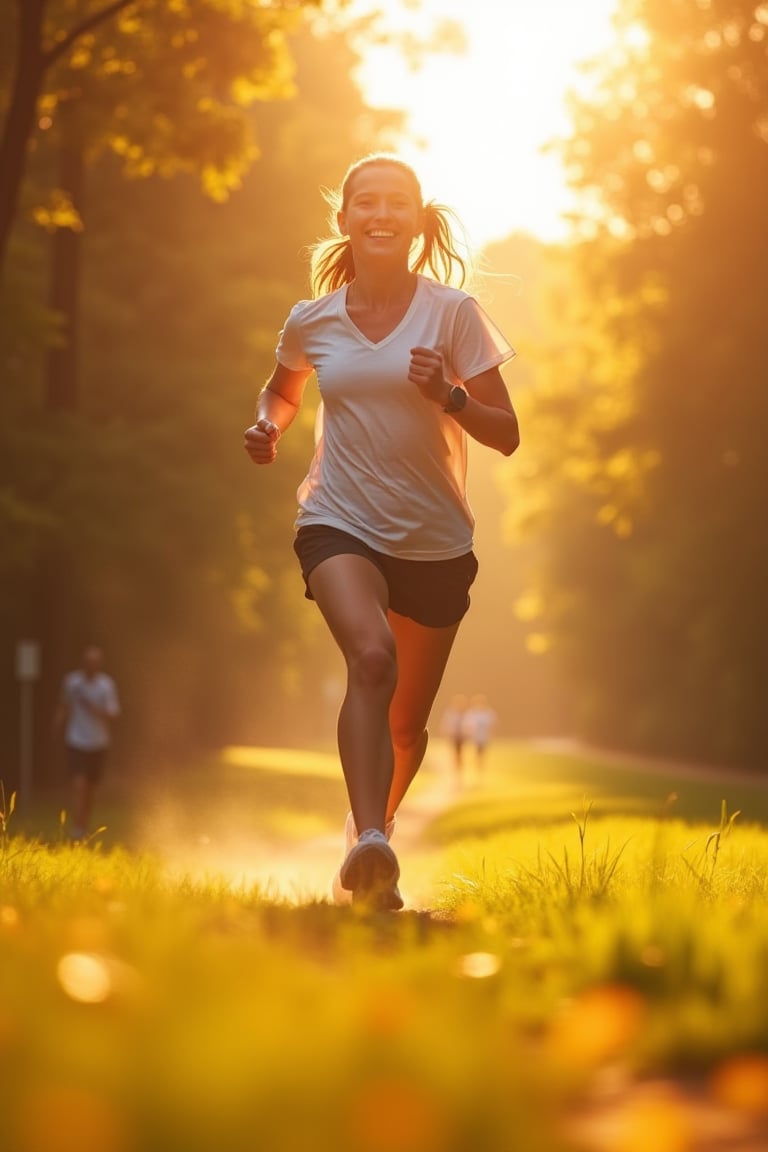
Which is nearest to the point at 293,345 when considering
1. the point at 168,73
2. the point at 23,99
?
the point at 23,99

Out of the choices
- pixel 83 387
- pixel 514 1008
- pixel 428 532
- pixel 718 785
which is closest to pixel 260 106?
pixel 83 387

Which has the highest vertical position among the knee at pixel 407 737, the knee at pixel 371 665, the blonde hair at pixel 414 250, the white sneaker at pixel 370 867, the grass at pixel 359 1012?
the blonde hair at pixel 414 250

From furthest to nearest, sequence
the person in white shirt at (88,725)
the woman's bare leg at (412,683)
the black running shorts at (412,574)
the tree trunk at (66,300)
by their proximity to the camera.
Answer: the tree trunk at (66,300)
the person in white shirt at (88,725)
the woman's bare leg at (412,683)
the black running shorts at (412,574)

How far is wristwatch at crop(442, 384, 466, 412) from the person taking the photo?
5.78m

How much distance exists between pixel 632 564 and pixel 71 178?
3172cm

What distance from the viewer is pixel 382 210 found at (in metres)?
6.18

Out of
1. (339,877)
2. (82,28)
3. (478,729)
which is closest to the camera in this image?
(339,877)

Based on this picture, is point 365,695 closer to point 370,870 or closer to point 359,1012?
point 370,870

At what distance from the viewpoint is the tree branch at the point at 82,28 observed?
14711 millimetres

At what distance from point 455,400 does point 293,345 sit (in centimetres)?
87

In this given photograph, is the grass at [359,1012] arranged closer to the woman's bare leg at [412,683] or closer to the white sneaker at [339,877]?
the white sneaker at [339,877]

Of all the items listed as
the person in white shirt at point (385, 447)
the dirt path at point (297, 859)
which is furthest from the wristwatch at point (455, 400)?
→ the dirt path at point (297, 859)

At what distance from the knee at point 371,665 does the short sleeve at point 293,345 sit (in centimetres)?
118

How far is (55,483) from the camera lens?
2369cm
